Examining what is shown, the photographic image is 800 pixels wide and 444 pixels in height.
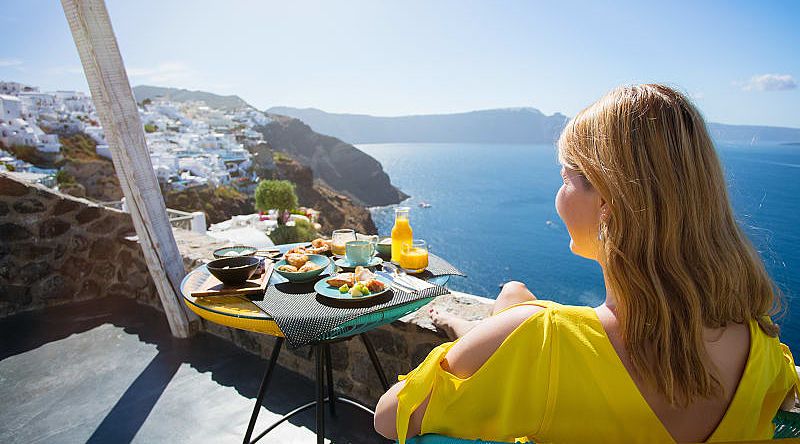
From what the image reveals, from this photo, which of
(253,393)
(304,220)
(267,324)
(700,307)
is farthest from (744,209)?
(304,220)

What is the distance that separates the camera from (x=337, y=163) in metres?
69.9

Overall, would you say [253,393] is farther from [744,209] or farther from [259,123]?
[259,123]

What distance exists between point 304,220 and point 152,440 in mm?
11431

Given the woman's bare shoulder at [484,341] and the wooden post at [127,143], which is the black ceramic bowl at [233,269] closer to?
the woman's bare shoulder at [484,341]

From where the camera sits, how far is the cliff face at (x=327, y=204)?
40.3m

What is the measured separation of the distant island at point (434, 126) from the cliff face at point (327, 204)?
5995 centimetres

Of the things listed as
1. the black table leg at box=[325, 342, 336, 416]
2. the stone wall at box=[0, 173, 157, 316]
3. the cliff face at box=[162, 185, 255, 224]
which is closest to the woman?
the black table leg at box=[325, 342, 336, 416]

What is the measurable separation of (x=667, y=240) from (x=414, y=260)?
Answer: 104 centimetres

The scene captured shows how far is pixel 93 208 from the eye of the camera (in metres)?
3.36

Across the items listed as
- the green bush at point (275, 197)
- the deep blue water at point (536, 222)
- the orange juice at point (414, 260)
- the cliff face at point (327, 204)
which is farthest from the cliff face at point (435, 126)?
the orange juice at point (414, 260)

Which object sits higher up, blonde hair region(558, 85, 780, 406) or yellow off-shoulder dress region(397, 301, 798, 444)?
blonde hair region(558, 85, 780, 406)

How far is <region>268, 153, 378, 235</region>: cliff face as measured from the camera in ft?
132

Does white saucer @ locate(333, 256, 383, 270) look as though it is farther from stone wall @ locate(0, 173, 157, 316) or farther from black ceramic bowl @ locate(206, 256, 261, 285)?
stone wall @ locate(0, 173, 157, 316)

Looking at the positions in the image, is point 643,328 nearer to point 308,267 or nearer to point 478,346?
point 478,346
